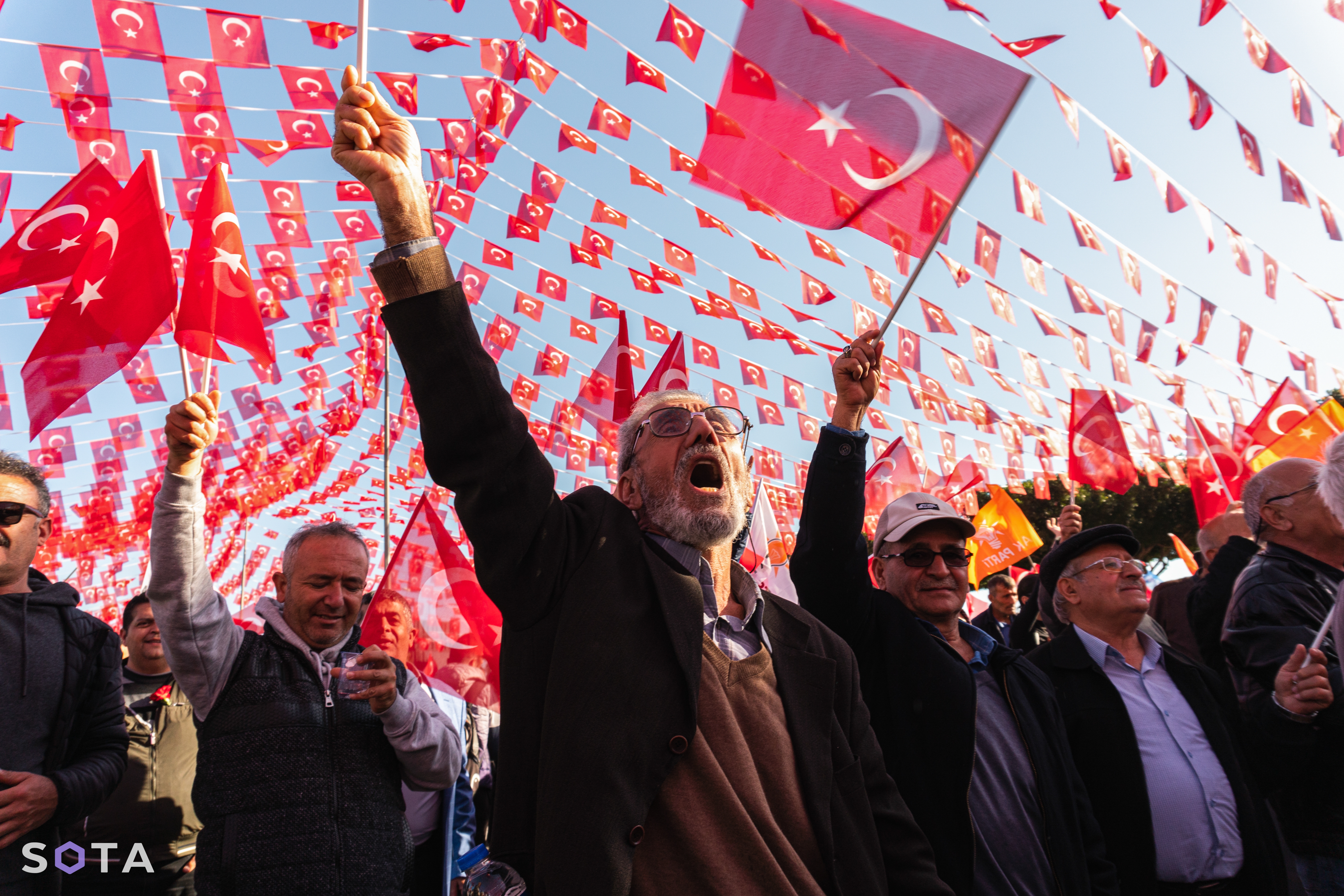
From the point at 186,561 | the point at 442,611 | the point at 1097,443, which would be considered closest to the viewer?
the point at 186,561

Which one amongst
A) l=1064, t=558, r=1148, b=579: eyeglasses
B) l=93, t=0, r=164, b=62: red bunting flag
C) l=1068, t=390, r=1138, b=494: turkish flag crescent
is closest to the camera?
l=1064, t=558, r=1148, b=579: eyeglasses

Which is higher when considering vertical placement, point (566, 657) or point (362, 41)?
point (362, 41)

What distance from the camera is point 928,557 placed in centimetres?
347

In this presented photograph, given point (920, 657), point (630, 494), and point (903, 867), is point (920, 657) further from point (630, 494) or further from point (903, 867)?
point (630, 494)

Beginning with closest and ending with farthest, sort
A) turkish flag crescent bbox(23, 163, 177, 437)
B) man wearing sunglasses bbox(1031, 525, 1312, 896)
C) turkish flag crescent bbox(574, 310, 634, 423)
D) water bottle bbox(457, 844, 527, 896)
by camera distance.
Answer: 1. water bottle bbox(457, 844, 527, 896)
2. man wearing sunglasses bbox(1031, 525, 1312, 896)
3. turkish flag crescent bbox(23, 163, 177, 437)
4. turkish flag crescent bbox(574, 310, 634, 423)

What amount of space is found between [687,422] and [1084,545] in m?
2.50

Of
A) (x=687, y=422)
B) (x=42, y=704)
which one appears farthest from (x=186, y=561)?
(x=687, y=422)

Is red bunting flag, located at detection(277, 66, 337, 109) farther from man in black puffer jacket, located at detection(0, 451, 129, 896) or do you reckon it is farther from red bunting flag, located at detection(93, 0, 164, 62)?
man in black puffer jacket, located at detection(0, 451, 129, 896)

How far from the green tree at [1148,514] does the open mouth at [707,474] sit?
33.1 metres

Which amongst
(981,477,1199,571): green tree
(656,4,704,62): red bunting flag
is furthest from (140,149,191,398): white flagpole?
(981,477,1199,571): green tree

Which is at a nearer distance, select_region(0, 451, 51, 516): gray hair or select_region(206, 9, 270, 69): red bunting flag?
select_region(0, 451, 51, 516): gray hair

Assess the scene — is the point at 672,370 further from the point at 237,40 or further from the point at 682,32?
the point at 237,40

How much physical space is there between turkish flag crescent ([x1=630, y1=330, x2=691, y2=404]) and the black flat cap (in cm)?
411

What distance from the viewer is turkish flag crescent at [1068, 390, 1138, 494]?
1016 centimetres
